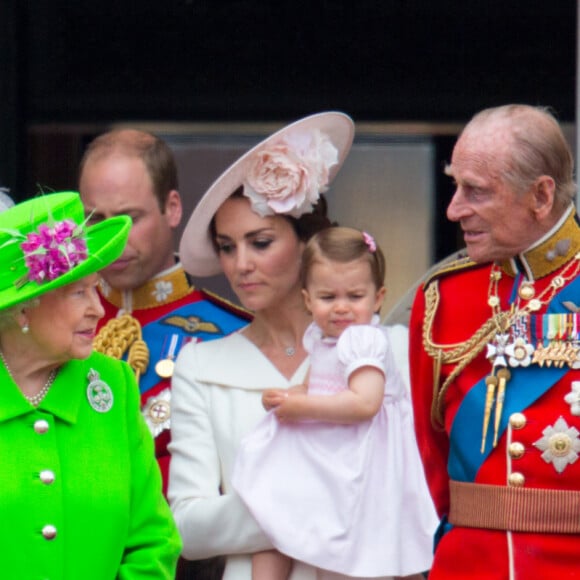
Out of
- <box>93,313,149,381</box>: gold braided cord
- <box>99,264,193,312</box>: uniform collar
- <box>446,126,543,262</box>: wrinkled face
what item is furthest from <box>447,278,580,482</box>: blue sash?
<box>99,264,193,312</box>: uniform collar

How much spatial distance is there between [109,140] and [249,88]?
1342mm

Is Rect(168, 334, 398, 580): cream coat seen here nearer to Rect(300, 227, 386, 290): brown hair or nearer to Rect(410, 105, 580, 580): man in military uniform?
Rect(300, 227, 386, 290): brown hair

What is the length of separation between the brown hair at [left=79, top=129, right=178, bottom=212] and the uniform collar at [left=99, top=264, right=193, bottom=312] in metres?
0.19

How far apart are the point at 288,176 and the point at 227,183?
157 mm

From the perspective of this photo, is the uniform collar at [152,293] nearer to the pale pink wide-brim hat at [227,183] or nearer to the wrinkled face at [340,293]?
the pale pink wide-brim hat at [227,183]

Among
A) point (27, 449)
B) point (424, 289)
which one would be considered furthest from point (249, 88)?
point (27, 449)

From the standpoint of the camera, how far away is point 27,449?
4922mm

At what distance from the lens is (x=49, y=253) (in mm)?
4891

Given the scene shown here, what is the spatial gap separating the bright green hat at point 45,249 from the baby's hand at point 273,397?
0.63m

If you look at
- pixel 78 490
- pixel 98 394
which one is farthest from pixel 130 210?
pixel 78 490

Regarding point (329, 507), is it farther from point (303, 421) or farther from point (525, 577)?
point (525, 577)

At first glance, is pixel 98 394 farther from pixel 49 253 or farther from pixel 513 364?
pixel 513 364

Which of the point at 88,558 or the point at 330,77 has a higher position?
the point at 330,77

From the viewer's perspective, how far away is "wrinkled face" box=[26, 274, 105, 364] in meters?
4.94
